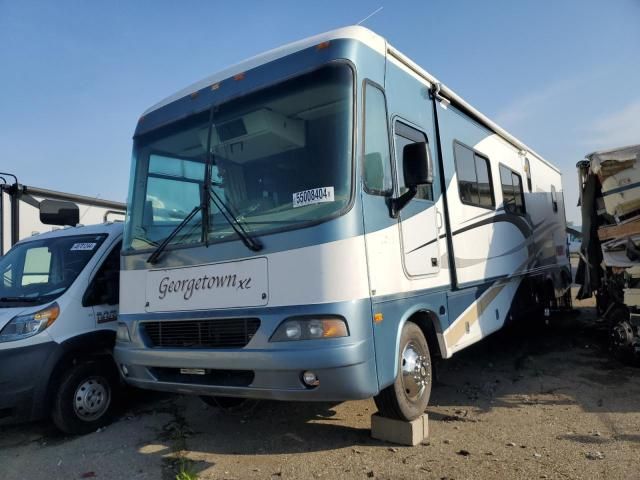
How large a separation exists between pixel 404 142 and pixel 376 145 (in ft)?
1.91

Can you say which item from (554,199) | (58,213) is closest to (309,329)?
(58,213)

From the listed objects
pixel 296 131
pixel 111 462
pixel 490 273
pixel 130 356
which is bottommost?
pixel 111 462

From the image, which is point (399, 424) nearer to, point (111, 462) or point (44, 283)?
point (111, 462)

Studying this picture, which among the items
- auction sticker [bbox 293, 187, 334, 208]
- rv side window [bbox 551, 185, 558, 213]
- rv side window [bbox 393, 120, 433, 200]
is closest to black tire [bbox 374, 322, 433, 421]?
rv side window [bbox 393, 120, 433, 200]

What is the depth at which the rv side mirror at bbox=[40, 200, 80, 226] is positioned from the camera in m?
6.50

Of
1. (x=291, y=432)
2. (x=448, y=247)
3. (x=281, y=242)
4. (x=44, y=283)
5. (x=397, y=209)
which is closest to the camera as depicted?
(x=281, y=242)

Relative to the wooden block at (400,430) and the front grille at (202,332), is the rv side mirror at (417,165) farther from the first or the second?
the wooden block at (400,430)

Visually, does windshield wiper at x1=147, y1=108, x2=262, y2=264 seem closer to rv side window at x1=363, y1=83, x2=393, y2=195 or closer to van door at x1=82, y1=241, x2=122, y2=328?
rv side window at x1=363, y1=83, x2=393, y2=195

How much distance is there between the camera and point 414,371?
4082mm

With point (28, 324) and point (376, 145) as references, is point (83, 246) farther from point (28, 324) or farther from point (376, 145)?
point (376, 145)

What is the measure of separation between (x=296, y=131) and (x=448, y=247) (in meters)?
2.02

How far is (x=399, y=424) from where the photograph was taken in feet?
13.1

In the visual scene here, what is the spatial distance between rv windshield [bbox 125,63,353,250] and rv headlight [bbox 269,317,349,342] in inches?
25.9

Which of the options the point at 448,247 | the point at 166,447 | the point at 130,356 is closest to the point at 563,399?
the point at 448,247
